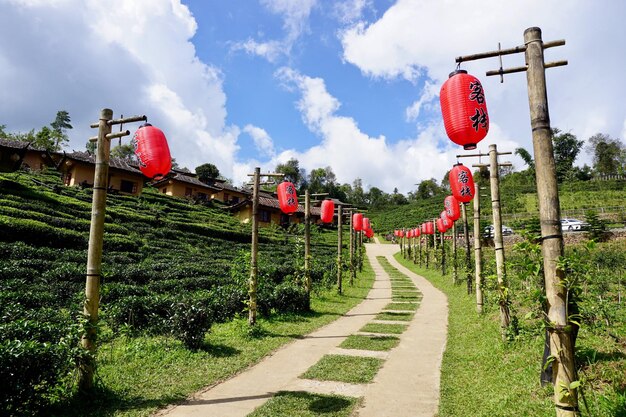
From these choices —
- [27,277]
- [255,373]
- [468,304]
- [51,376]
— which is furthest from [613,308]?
[27,277]

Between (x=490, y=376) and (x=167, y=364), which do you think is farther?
(x=167, y=364)

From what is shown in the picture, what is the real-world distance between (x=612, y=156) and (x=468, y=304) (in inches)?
2994

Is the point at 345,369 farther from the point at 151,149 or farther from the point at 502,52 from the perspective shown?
the point at 502,52

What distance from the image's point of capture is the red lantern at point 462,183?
404 inches

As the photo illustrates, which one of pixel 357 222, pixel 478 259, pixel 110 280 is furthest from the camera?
pixel 357 222

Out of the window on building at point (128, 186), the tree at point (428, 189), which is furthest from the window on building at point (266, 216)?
the tree at point (428, 189)

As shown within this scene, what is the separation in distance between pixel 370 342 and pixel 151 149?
6312mm

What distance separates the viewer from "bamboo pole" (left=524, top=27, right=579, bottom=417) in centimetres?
342

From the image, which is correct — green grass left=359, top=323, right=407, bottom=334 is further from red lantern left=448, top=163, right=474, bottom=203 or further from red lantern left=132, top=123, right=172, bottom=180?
red lantern left=132, top=123, right=172, bottom=180

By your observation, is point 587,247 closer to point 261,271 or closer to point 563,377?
point 563,377

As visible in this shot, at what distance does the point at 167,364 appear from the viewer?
6.75 metres

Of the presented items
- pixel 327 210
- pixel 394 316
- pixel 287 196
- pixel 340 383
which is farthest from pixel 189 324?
pixel 327 210

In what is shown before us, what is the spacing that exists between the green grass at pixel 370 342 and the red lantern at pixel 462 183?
14.3 ft

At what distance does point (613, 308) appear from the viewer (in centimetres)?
928
